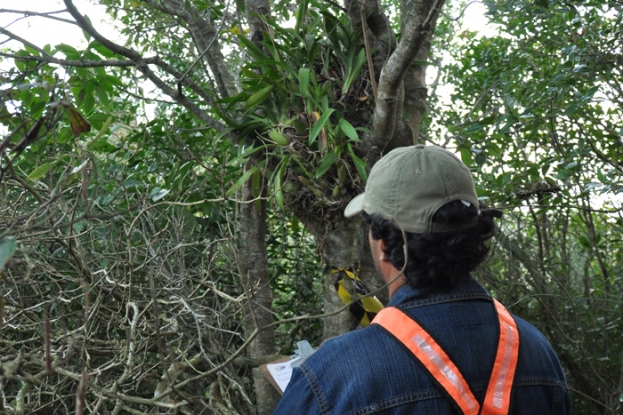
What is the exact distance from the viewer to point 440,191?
1.45m

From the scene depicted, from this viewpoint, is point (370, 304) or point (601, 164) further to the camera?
point (601, 164)

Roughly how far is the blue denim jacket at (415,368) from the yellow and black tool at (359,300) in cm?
66

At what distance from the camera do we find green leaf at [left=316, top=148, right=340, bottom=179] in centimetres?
249

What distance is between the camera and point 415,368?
127 cm

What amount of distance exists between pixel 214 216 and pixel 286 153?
928 mm

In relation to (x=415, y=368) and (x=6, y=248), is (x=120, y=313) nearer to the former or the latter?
(x=415, y=368)

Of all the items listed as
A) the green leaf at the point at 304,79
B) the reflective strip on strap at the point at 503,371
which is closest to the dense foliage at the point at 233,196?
the green leaf at the point at 304,79

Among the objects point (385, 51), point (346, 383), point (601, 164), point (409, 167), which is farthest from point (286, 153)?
point (601, 164)

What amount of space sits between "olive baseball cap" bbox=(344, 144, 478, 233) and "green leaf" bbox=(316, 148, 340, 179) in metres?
0.96

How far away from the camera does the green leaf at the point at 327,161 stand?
2.49 m

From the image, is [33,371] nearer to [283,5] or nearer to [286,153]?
[286,153]

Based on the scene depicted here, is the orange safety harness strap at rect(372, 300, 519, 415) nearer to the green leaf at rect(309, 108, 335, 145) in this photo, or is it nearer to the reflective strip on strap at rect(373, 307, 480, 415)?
the reflective strip on strap at rect(373, 307, 480, 415)

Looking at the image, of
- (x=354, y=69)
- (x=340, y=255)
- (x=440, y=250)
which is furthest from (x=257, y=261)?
(x=440, y=250)

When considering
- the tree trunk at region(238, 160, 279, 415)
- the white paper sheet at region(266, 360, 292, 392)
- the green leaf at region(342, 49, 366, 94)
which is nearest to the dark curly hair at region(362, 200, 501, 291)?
the white paper sheet at region(266, 360, 292, 392)
